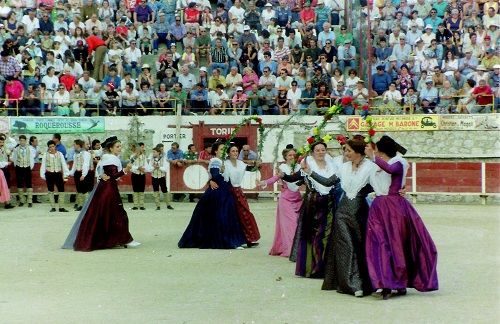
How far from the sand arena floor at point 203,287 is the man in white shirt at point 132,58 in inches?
322

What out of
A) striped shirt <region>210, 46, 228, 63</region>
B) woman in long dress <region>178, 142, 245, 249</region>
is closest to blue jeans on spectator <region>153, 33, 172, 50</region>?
striped shirt <region>210, 46, 228, 63</region>

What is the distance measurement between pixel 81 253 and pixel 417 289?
5223 millimetres

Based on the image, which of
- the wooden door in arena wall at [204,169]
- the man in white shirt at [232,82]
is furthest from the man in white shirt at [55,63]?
the man in white shirt at [232,82]

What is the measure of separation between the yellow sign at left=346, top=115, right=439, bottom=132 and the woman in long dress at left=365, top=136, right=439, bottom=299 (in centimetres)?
1200

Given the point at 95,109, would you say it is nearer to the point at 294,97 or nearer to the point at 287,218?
the point at 294,97

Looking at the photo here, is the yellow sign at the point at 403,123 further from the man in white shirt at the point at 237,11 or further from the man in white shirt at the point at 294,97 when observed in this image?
the man in white shirt at the point at 237,11

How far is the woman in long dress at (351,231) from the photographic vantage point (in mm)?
8852

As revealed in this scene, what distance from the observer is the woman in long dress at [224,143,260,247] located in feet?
42.6

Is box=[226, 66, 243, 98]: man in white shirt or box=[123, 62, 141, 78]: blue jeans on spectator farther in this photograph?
box=[123, 62, 141, 78]: blue jeans on spectator

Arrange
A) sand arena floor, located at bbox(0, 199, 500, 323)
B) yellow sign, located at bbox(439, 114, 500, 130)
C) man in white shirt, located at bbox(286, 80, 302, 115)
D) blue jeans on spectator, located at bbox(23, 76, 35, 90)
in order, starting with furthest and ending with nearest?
blue jeans on spectator, located at bbox(23, 76, 35, 90)
man in white shirt, located at bbox(286, 80, 302, 115)
yellow sign, located at bbox(439, 114, 500, 130)
sand arena floor, located at bbox(0, 199, 500, 323)

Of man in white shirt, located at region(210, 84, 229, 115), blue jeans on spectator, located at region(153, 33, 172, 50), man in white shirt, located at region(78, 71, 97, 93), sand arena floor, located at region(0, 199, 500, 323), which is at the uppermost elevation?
blue jeans on spectator, located at region(153, 33, 172, 50)

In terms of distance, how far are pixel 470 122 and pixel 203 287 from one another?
12.6m

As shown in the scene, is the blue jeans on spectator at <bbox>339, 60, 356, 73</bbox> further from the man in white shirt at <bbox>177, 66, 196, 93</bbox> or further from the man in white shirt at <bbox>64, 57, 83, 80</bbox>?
the man in white shirt at <bbox>64, 57, 83, 80</bbox>

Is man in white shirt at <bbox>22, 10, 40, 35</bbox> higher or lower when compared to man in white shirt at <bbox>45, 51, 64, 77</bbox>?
higher
